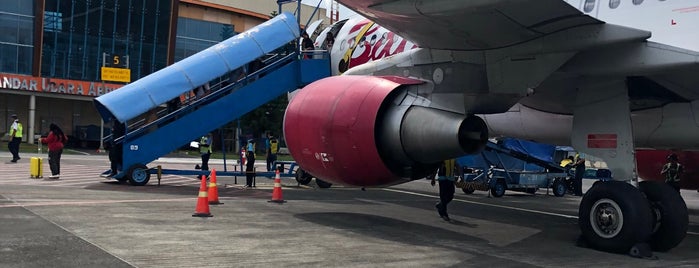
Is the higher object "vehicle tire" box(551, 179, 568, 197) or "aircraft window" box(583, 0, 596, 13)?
"aircraft window" box(583, 0, 596, 13)

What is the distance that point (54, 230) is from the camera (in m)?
8.49

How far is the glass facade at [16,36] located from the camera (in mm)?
47312

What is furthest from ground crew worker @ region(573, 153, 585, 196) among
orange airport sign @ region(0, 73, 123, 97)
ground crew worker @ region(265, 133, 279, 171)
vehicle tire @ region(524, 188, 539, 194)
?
orange airport sign @ region(0, 73, 123, 97)

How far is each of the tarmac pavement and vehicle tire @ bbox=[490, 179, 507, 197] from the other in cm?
403

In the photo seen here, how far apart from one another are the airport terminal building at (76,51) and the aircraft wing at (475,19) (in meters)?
39.4

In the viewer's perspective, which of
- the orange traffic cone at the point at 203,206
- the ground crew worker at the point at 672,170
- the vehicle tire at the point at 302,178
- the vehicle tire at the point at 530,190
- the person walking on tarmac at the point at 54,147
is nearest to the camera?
the orange traffic cone at the point at 203,206

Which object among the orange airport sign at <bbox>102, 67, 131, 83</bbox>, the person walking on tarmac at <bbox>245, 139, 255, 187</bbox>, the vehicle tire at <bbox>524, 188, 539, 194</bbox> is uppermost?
the orange airport sign at <bbox>102, 67, 131, 83</bbox>

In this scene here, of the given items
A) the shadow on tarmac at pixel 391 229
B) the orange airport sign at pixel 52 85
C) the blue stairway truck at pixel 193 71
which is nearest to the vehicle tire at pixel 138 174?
the blue stairway truck at pixel 193 71

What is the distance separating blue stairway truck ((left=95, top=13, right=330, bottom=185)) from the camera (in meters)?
16.2

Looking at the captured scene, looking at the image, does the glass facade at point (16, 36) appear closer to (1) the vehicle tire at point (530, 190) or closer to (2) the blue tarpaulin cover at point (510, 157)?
(2) the blue tarpaulin cover at point (510, 157)

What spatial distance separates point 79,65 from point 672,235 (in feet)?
161

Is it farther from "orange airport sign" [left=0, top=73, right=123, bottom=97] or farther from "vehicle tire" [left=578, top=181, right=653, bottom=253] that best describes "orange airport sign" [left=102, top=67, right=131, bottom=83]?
"vehicle tire" [left=578, top=181, right=653, bottom=253]

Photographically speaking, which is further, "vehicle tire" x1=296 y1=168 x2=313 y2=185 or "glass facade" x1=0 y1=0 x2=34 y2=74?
"glass facade" x1=0 y1=0 x2=34 y2=74

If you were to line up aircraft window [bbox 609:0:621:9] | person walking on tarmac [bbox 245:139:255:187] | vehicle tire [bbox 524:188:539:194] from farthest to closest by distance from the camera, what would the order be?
vehicle tire [bbox 524:188:539:194], person walking on tarmac [bbox 245:139:255:187], aircraft window [bbox 609:0:621:9]
